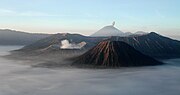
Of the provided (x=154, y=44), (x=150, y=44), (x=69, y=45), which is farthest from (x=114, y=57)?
(x=154, y=44)

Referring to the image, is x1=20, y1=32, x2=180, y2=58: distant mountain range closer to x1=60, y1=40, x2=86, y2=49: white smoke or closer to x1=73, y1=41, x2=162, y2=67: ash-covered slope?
x1=60, y1=40, x2=86, y2=49: white smoke

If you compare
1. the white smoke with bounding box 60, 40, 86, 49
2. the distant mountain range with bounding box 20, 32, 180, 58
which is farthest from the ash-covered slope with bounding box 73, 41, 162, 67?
the distant mountain range with bounding box 20, 32, 180, 58

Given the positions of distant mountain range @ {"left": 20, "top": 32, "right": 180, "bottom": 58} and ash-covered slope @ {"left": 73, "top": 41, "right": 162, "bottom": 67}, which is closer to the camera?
ash-covered slope @ {"left": 73, "top": 41, "right": 162, "bottom": 67}

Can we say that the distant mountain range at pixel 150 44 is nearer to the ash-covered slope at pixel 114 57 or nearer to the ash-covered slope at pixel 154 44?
the ash-covered slope at pixel 154 44

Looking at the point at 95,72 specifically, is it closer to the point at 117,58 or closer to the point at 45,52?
the point at 117,58

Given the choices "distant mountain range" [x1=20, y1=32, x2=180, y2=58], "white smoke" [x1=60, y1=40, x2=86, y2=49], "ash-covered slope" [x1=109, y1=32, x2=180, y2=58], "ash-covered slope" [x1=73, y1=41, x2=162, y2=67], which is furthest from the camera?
"distant mountain range" [x1=20, y1=32, x2=180, y2=58]

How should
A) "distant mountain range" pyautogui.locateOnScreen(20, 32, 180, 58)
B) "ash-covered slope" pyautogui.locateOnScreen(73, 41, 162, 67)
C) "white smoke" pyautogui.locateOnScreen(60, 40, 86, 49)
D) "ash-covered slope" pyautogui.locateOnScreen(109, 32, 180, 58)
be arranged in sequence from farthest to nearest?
"distant mountain range" pyautogui.locateOnScreen(20, 32, 180, 58)
"ash-covered slope" pyautogui.locateOnScreen(109, 32, 180, 58)
"white smoke" pyautogui.locateOnScreen(60, 40, 86, 49)
"ash-covered slope" pyautogui.locateOnScreen(73, 41, 162, 67)

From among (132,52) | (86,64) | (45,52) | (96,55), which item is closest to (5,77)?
(86,64)
